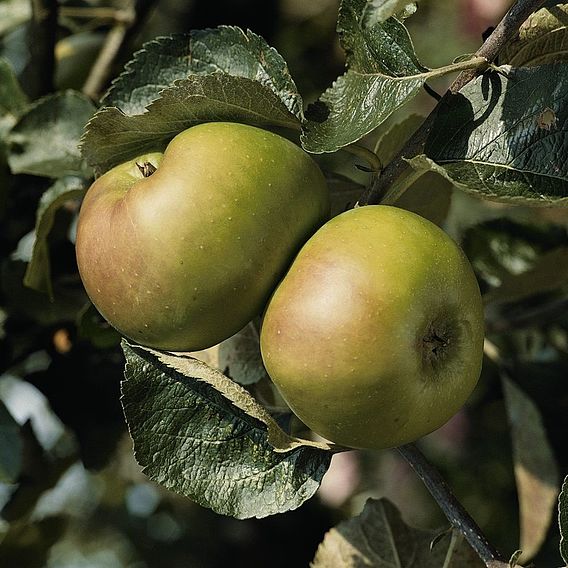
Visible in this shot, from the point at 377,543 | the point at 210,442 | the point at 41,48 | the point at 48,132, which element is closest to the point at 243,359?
the point at 210,442

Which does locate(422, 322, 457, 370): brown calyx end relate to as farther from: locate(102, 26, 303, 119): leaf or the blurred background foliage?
the blurred background foliage

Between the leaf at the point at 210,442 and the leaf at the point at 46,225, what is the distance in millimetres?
164

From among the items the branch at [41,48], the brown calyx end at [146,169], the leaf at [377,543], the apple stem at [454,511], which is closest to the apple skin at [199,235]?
the brown calyx end at [146,169]

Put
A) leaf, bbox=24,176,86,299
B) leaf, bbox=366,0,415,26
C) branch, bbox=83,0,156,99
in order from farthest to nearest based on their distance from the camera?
branch, bbox=83,0,156,99
leaf, bbox=24,176,86,299
leaf, bbox=366,0,415,26

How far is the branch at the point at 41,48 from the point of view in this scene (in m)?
0.87

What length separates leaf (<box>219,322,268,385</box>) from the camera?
646 mm

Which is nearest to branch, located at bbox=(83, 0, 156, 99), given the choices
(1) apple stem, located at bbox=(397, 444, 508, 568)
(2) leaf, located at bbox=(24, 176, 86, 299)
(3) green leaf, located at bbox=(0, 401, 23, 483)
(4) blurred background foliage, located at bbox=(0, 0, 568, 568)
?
(4) blurred background foliage, located at bbox=(0, 0, 568, 568)

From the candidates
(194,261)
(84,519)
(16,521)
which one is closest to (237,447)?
(194,261)

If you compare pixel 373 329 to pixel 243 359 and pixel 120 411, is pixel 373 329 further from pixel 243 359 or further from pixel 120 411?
pixel 120 411

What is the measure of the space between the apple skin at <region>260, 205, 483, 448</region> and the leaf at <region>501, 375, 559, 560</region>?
0.38 meters

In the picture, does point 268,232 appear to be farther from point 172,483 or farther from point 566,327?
point 566,327

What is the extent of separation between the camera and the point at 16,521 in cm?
97

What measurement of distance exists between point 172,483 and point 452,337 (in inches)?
7.5

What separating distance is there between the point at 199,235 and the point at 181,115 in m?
0.09
